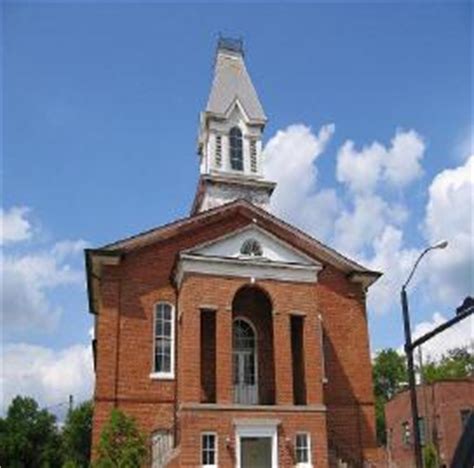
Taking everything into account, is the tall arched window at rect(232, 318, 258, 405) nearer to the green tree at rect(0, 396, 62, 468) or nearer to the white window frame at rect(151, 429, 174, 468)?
the white window frame at rect(151, 429, 174, 468)

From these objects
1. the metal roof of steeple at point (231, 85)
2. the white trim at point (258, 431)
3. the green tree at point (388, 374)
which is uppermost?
the metal roof of steeple at point (231, 85)

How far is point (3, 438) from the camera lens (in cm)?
5631

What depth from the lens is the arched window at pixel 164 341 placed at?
27.7 m

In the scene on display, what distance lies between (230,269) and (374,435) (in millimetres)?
9405

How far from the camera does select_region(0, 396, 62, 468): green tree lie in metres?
56.2

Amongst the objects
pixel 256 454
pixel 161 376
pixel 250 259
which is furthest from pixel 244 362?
pixel 250 259

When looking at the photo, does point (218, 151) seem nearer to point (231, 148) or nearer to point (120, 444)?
point (231, 148)

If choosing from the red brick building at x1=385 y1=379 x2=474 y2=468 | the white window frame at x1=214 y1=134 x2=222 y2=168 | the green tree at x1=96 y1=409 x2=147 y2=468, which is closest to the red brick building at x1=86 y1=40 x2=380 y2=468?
the green tree at x1=96 y1=409 x2=147 y2=468

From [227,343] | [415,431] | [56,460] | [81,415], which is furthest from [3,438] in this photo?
[415,431]

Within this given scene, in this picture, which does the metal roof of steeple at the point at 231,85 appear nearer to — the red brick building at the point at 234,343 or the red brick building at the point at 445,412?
the red brick building at the point at 234,343

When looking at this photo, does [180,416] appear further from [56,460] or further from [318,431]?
[56,460]

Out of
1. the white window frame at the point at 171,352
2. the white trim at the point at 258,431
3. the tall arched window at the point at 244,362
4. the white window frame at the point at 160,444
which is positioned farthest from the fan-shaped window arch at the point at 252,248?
the white window frame at the point at 160,444

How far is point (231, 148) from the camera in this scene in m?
36.7

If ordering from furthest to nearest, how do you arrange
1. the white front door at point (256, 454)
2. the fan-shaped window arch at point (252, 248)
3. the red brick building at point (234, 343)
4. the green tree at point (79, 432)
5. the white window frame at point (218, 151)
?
the green tree at point (79, 432)
the white window frame at point (218, 151)
the fan-shaped window arch at point (252, 248)
the white front door at point (256, 454)
the red brick building at point (234, 343)
